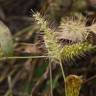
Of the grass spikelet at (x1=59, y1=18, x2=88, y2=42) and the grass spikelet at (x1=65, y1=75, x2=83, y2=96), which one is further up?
the grass spikelet at (x1=59, y1=18, x2=88, y2=42)

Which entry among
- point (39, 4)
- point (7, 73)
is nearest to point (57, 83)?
point (7, 73)

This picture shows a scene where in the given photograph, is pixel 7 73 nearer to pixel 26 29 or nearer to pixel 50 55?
pixel 26 29

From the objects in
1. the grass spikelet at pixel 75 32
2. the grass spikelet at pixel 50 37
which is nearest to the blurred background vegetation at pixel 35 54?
the grass spikelet at pixel 75 32

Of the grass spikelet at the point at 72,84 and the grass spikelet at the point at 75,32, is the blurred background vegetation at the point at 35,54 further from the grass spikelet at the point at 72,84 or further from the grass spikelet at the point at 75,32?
the grass spikelet at the point at 72,84

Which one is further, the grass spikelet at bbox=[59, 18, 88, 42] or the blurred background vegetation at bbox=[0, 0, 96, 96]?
the blurred background vegetation at bbox=[0, 0, 96, 96]

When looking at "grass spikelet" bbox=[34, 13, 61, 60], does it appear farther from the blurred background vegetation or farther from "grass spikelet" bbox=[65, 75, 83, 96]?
the blurred background vegetation

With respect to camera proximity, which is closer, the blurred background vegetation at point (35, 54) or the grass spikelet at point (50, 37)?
the grass spikelet at point (50, 37)

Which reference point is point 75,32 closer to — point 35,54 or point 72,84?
point 72,84

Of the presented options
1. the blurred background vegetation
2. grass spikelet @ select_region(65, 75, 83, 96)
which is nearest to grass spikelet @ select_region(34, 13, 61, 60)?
grass spikelet @ select_region(65, 75, 83, 96)
